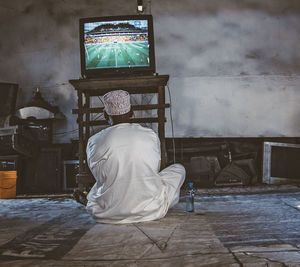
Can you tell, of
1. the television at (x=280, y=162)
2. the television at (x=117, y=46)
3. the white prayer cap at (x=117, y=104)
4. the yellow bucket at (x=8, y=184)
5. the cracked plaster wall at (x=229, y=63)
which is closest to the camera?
the white prayer cap at (x=117, y=104)

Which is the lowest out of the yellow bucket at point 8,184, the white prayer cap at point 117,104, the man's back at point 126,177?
the yellow bucket at point 8,184

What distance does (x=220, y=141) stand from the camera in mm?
4762

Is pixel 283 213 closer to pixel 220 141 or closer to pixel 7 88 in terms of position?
pixel 220 141

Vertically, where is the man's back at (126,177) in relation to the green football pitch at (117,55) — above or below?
below

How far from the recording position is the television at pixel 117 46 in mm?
3617

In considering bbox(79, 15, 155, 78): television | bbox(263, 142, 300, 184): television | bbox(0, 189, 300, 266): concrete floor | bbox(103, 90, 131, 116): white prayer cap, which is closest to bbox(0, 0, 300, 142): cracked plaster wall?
bbox(263, 142, 300, 184): television

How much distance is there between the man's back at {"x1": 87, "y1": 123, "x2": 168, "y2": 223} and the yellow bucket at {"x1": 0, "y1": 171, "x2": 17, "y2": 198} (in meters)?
2.17

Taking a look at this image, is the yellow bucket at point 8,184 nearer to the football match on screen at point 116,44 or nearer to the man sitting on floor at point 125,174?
the football match on screen at point 116,44

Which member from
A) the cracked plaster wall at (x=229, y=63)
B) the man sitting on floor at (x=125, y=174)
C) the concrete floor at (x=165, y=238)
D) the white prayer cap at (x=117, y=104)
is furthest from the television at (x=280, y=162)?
the white prayer cap at (x=117, y=104)

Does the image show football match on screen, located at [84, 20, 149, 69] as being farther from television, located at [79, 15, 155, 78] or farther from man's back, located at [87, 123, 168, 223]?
man's back, located at [87, 123, 168, 223]

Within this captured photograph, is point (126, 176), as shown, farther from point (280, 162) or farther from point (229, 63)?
point (229, 63)

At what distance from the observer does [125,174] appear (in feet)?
7.44

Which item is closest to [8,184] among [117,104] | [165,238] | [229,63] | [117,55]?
[117,55]

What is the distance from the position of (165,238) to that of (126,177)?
62 cm
